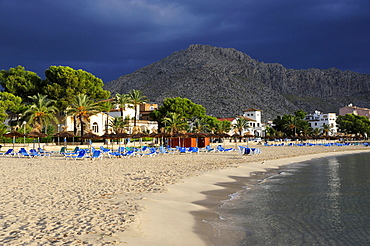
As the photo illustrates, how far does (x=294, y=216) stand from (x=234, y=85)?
135062 mm

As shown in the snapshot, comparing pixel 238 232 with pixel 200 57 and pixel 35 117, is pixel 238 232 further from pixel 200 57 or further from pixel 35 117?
pixel 200 57

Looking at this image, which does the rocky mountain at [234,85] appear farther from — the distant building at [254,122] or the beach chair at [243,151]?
the beach chair at [243,151]

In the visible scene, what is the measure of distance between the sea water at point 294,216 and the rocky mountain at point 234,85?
101 m

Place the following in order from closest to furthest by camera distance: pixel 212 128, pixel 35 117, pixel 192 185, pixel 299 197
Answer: pixel 299 197 → pixel 192 185 → pixel 35 117 → pixel 212 128

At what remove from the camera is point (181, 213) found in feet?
27.5

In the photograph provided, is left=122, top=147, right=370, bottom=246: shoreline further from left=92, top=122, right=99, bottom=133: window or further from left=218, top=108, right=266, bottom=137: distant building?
left=218, top=108, right=266, bottom=137: distant building

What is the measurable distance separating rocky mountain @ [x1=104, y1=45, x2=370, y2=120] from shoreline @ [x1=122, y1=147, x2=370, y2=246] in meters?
101

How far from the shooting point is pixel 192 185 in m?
12.8

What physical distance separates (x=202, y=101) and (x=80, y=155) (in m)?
101

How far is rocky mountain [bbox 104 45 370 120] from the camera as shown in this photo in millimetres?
129750

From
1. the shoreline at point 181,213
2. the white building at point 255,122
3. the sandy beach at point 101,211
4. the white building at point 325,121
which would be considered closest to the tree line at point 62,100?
the sandy beach at point 101,211

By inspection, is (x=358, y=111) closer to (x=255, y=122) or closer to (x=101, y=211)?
(x=255, y=122)

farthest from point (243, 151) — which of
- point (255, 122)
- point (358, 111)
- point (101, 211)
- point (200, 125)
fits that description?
point (358, 111)

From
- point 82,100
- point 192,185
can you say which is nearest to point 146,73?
point 82,100
